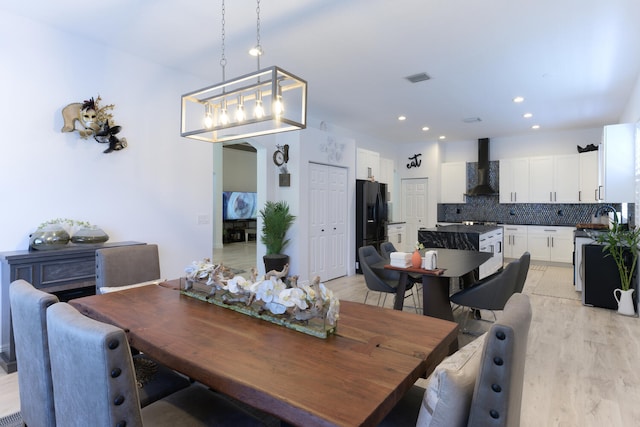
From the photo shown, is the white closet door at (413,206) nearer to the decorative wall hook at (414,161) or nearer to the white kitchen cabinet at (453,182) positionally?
the decorative wall hook at (414,161)

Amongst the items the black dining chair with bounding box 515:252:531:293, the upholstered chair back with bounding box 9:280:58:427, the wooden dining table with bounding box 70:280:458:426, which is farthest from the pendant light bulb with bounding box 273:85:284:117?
the black dining chair with bounding box 515:252:531:293

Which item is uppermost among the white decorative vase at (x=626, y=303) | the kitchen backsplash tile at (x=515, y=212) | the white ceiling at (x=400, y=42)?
the white ceiling at (x=400, y=42)

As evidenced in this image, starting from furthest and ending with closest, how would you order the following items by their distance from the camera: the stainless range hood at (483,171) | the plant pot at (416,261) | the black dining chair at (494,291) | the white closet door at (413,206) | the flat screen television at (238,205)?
the flat screen television at (238,205)
the white closet door at (413,206)
the stainless range hood at (483,171)
the plant pot at (416,261)
the black dining chair at (494,291)

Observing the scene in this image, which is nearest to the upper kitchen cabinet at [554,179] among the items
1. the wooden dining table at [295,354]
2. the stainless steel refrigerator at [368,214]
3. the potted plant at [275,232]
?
the stainless steel refrigerator at [368,214]

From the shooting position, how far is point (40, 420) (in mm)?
1431

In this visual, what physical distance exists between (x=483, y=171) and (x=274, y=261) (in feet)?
19.1

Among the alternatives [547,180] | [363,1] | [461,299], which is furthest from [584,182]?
[363,1]

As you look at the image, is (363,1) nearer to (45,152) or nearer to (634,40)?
(634,40)

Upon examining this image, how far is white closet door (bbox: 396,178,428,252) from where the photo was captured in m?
9.04

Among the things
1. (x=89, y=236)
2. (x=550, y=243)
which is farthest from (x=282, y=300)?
(x=550, y=243)

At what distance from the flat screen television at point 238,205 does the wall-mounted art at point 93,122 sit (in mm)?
7609

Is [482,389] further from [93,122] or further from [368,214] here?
[368,214]

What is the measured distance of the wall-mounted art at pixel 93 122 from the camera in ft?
10.9

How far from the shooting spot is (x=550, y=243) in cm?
759
